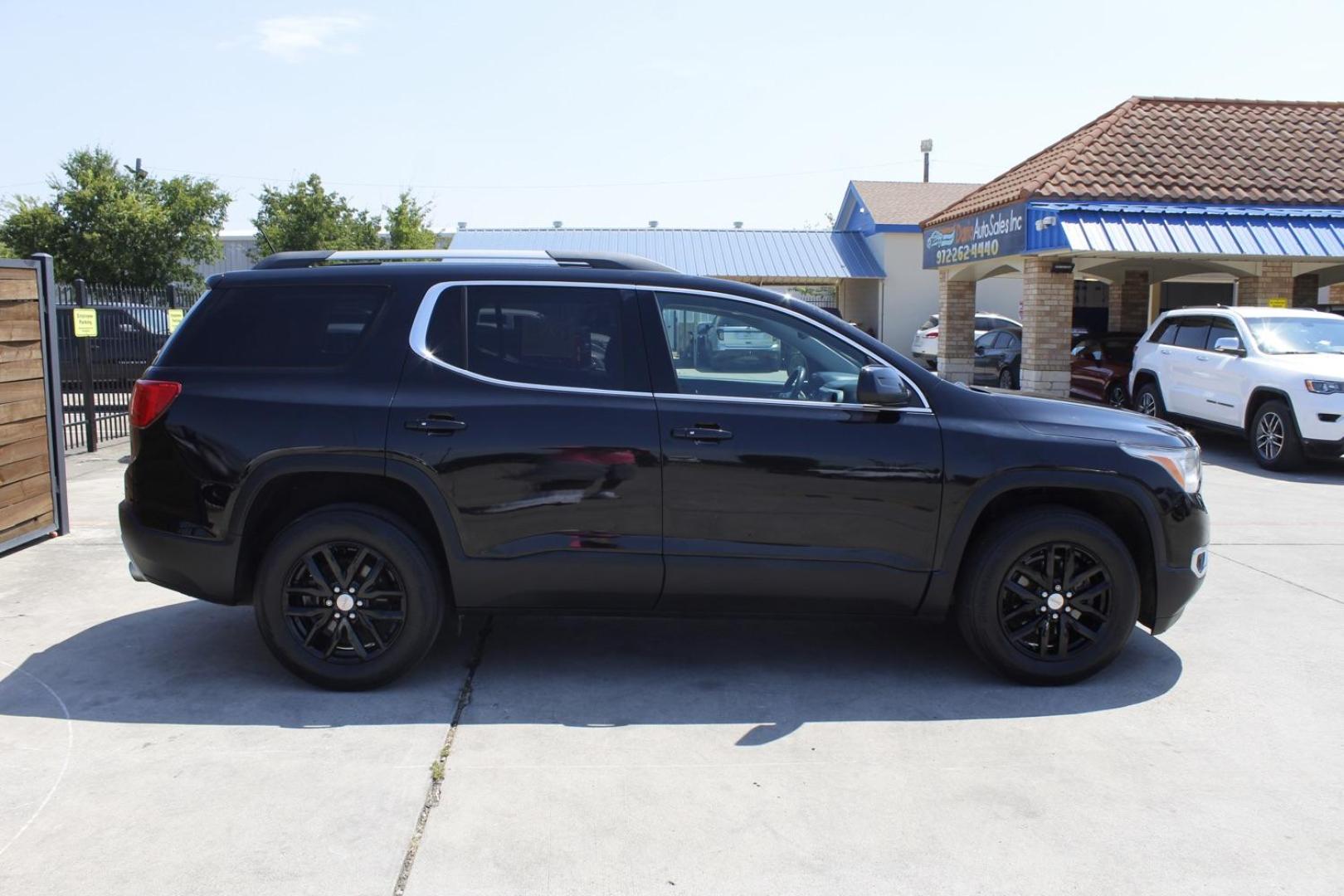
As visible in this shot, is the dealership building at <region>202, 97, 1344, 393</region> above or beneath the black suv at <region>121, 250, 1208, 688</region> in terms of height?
above

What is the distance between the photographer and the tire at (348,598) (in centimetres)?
465

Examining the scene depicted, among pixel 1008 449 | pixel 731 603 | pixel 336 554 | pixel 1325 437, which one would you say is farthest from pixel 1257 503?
pixel 336 554

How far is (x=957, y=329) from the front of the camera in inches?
859

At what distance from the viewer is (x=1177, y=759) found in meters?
4.14

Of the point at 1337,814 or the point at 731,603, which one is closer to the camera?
the point at 1337,814

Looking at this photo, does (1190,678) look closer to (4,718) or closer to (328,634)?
(328,634)

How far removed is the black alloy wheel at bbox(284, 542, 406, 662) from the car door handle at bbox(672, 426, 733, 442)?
1.37m

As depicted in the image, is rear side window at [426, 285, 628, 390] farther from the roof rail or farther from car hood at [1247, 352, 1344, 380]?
car hood at [1247, 352, 1344, 380]

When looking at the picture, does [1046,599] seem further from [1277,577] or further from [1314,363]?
[1314,363]

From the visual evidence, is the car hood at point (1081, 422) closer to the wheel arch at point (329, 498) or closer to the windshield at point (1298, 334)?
the wheel arch at point (329, 498)

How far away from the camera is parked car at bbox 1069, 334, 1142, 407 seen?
55.8ft

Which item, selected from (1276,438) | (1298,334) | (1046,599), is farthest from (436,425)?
(1298,334)

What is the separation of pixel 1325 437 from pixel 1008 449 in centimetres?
840

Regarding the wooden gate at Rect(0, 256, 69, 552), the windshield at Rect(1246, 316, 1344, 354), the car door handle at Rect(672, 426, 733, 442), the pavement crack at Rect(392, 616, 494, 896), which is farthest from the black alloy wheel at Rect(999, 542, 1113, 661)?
the windshield at Rect(1246, 316, 1344, 354)
